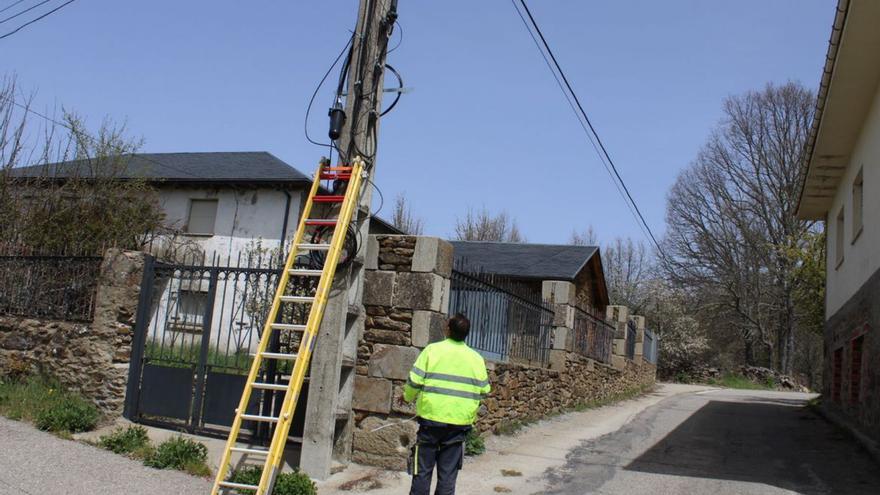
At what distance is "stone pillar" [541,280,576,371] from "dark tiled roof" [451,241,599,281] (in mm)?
7252

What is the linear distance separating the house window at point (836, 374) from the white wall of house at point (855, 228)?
855mm


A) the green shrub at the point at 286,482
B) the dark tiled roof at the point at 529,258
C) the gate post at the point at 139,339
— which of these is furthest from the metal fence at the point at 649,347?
the green shrub at the point at 286,482

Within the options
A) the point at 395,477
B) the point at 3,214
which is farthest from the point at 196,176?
the point at 395,477

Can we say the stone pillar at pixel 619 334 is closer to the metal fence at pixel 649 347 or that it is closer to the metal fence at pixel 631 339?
the metal fence at pixel 631 339

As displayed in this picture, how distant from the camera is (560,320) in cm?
1320

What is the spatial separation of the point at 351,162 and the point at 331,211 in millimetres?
524

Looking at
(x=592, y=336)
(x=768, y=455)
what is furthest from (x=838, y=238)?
(x=768, y=455)

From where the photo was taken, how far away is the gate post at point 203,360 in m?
8.09

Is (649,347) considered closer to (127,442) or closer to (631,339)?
(631,339)

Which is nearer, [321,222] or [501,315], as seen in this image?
[321,222]

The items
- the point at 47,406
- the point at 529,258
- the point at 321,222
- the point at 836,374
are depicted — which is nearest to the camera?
the point at 321,222

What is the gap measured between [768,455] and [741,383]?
2314 centimetres

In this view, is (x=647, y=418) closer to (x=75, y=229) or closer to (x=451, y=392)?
(x=451, y=392)

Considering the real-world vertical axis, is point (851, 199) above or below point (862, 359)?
above
